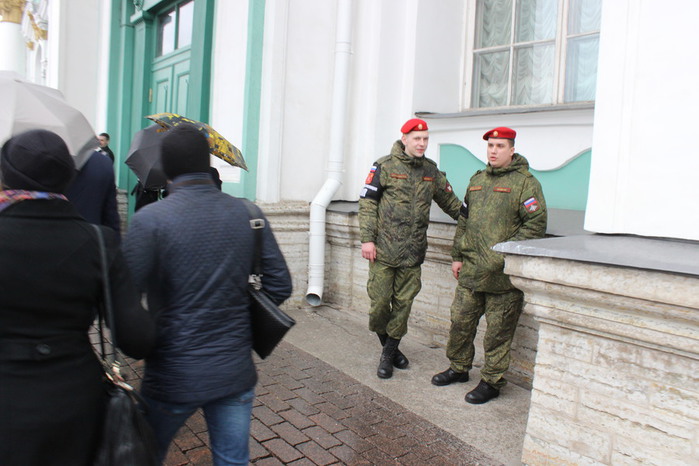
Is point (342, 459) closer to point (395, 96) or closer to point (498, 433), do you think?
point (498, 433)

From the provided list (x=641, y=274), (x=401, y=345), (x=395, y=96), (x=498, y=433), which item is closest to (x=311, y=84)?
(x=395, y=96)

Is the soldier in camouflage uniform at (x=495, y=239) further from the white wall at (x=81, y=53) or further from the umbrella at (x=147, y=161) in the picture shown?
the white wall at (x=81, y=53)

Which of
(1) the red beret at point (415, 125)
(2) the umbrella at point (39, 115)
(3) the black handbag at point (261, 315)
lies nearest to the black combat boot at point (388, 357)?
(1) the red beret at point (415, 125)

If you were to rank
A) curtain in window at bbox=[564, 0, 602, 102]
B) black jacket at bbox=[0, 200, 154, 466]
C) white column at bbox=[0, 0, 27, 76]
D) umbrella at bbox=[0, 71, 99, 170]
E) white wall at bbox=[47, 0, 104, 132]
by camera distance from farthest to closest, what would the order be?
white column at bbox=[0, 0, 27, 76], white wall at bbox=[47, 0, 104, 132], curtain in window at bbox=[564, 0, 602, 102], umbrella at bbox=[0, 71, 99, 170], black jacket at bbox=[0, 200, 154, 466]

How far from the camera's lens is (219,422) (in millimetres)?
2064

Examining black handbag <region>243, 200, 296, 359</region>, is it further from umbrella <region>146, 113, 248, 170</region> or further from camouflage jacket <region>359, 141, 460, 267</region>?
Answer: camouflage jacket <region>359, 141, 460, 267</region>

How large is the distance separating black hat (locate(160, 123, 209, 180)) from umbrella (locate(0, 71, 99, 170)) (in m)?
1.20

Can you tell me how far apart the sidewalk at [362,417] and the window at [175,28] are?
483 cm

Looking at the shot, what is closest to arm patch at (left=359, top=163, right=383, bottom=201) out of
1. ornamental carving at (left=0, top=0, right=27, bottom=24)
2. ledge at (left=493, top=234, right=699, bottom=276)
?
A: ledge at (left=493, top=234, right=699, bottom=276)

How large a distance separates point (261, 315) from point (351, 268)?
3782mm

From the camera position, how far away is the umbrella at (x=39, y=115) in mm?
2864

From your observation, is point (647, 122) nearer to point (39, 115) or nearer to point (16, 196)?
point (16, 196)

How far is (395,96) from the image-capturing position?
5906mm

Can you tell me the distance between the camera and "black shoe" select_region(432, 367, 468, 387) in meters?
4.12
